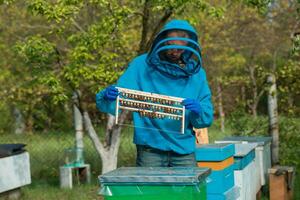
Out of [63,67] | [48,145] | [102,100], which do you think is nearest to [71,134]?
[48,145]

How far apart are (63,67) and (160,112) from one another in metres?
3.05

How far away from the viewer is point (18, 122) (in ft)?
37.0

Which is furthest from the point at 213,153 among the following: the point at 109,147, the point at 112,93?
the point at 109,147

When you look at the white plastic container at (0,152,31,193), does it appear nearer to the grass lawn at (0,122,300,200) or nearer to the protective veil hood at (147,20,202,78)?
the grass lawn at (0,122,300,200)

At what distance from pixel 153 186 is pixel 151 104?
0.52 m

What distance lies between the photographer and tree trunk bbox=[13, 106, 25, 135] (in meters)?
10.9

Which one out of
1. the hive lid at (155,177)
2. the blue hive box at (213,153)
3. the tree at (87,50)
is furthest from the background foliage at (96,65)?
the hive lid at (155,177)

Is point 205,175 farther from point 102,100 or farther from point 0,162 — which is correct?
point 0,162

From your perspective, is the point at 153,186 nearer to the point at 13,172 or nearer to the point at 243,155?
the point at 243,155

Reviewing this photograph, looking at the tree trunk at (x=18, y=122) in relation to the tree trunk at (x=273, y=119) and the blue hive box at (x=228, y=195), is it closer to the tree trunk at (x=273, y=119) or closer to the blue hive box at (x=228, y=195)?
the tree trunk at (x=273, y=119)

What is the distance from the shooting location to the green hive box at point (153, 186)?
2488mm

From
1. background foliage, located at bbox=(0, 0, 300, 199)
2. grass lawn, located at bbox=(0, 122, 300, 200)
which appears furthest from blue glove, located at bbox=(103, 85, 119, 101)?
grass lawn, located at bbox=(0, 122, 300, 200)

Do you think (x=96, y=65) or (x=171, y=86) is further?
(x=96, y=65)

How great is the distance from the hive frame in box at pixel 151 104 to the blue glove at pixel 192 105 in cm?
3
